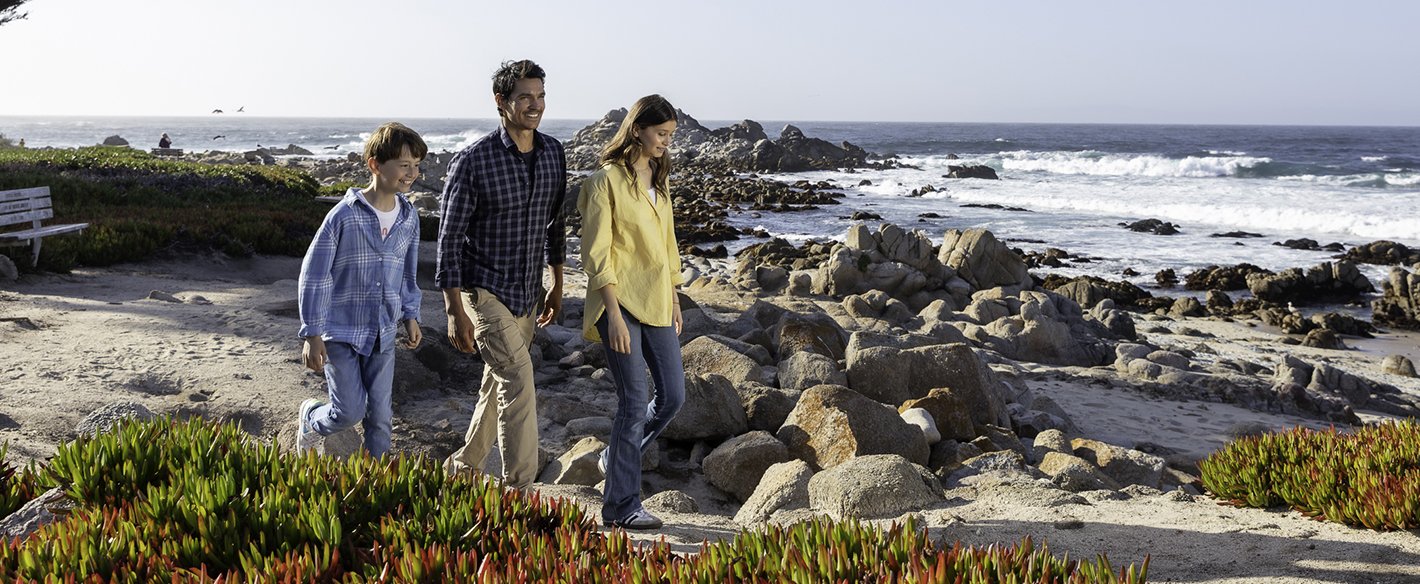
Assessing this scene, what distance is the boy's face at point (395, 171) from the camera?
4.42 metres

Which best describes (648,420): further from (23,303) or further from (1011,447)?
(23,303)

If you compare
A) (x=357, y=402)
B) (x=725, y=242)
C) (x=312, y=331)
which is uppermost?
(x=312, y=331)

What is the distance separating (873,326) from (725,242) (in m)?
14.0

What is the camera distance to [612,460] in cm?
460

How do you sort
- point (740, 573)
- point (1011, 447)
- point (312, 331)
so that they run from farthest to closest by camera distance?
point (1011, 447)
point (312, 331)
point (740, 573)

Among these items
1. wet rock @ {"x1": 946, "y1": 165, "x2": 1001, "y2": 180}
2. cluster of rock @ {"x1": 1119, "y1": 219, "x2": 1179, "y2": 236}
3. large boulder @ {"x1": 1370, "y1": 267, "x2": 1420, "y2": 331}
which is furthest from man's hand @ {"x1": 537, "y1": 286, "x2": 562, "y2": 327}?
wet rock @ {"x1": 946, "y1": 165, "x2": 1001, "y2": 180}

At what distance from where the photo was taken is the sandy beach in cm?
448

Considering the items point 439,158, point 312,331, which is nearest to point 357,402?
point 312,331

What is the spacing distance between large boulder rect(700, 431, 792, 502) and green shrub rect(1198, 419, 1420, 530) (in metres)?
2.30

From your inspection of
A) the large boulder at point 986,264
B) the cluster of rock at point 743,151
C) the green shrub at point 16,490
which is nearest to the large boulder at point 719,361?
the green shrub at point 16,490

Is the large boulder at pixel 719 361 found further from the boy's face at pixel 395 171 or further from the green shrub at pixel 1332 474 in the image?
the boy's face at pixel 395 171

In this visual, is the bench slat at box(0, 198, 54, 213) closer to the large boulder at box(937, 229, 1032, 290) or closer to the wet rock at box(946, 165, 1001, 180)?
the large boulder at box(937, 229, 1032, 290)

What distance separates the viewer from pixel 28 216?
11898 millimetres

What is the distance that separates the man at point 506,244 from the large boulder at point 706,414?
213cm
